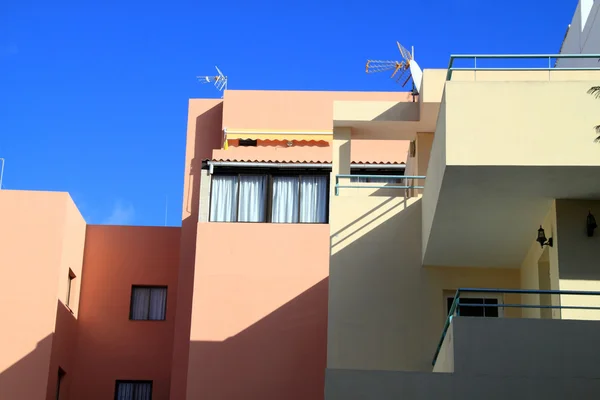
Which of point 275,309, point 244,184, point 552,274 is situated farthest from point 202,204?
point 552,274

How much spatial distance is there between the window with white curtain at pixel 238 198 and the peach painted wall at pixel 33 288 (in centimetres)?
380

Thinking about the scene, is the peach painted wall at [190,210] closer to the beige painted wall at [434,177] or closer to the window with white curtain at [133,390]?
the window with white curtain at [133,390]

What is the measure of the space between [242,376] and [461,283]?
7.43 m

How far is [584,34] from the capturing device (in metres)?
24.8

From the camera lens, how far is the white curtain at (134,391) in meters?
29.6

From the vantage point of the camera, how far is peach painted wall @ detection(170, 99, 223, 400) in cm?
2852

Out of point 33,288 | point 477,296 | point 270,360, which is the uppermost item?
point 33,288

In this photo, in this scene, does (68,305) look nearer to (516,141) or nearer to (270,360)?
(270,360)

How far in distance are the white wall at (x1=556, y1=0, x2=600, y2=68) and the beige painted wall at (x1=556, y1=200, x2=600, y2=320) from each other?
257 inches

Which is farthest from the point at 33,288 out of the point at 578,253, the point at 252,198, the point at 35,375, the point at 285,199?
the point at 578,253

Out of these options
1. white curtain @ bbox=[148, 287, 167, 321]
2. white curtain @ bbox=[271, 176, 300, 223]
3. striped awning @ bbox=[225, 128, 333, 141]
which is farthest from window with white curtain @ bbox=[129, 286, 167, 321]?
striped awning @ bbox=[225, 128, 333, 141]

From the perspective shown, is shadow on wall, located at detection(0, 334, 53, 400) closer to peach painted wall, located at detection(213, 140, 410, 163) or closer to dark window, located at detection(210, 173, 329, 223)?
dark window, located at detection(210, 173, 329, 223)

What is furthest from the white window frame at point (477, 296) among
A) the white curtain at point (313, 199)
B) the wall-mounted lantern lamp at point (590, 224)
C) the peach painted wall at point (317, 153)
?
the peach painted wall at point (317, 153)

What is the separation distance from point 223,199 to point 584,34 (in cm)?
983
